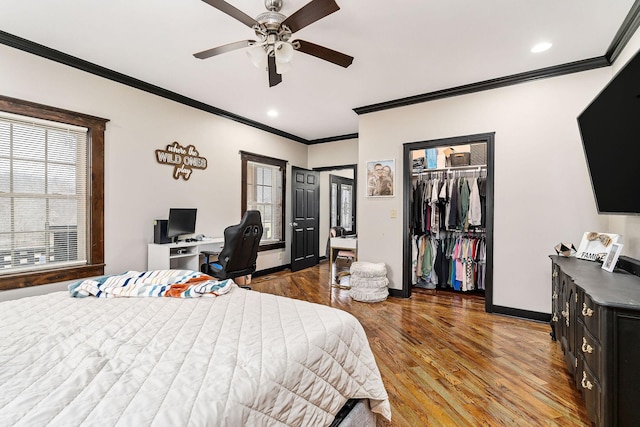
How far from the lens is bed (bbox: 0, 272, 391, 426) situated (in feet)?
2.66

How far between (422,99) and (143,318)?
3758mm

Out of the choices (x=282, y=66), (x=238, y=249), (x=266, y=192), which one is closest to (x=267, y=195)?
(x=266, y=192)

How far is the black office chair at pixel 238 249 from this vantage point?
3.24 meters

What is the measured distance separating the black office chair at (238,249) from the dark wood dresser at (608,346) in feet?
9.17

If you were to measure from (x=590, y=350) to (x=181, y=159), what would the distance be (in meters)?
4.28

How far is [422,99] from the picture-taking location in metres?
3.80

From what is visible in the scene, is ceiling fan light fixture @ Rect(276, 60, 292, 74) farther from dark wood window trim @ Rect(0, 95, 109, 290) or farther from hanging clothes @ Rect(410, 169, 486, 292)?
hanging clothes @ Rect(410, 169, 486, 292)

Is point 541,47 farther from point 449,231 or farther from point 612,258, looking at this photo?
point 449,231

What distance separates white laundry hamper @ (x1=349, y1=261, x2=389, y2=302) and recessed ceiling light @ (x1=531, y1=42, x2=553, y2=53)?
277 cm

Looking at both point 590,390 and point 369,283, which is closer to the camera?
point 590,390

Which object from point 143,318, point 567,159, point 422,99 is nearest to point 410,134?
point 422,99

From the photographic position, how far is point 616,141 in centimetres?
191

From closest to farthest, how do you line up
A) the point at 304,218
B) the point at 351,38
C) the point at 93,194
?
the point at 351,38, the point at 93,194, the point at 304,218

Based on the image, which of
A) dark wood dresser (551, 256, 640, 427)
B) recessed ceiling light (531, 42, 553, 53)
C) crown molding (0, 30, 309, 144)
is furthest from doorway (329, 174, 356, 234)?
dark wood dresser (551, 256, 640, 427)
